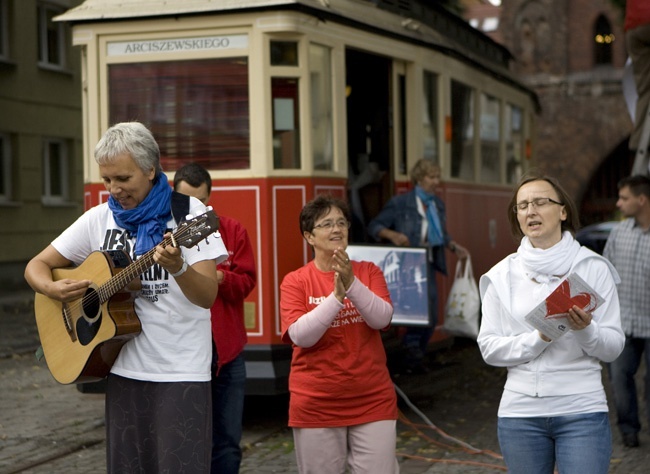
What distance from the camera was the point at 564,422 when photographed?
430cm

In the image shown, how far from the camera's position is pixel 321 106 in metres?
9.28

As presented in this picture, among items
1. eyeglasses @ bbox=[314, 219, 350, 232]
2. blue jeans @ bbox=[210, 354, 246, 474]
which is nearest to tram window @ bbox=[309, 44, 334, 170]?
blue jeans @ bbox=[210, 354, 246, 474]

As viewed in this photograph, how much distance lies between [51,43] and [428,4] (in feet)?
50.1

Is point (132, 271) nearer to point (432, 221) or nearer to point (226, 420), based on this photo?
point (226, 420)

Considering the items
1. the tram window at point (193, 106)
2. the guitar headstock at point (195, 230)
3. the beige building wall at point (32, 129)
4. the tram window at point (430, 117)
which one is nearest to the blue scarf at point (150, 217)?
the guitar headstock at point (195, 230)

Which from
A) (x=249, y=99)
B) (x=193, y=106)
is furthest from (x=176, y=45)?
(x=249, y=99)

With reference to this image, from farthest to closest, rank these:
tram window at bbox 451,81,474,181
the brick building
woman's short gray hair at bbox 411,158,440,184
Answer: the brick building
tram window at bbox 451,81,474,181
woman's short gray hair at bbox 411,158,440,184

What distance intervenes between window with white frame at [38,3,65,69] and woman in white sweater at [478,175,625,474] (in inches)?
843

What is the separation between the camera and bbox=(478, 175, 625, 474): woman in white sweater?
14.0 feet

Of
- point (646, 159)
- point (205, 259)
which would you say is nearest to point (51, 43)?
point (646, 159)

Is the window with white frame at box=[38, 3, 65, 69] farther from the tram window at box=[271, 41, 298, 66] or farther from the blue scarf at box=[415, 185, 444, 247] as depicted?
the tram window at box=[271, 41, 298, 66]

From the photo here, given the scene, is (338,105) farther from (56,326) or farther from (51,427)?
(56,326)

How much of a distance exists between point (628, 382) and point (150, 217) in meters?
5.01

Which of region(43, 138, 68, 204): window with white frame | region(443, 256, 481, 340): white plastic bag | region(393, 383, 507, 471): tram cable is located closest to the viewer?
region(393, 383, 507, 471): tram cable
